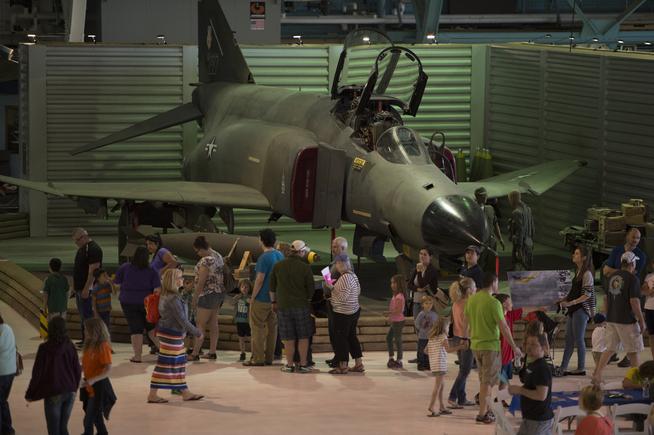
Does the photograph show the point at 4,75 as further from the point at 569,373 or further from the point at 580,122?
the point at 569,373

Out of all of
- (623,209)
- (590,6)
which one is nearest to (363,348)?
(623,209)

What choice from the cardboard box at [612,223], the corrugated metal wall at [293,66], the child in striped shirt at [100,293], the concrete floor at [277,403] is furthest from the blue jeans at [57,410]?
the corrugated metal wall at [293,66]

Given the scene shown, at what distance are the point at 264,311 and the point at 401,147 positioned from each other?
368 cm

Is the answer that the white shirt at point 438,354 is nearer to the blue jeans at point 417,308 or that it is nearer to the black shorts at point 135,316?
the blue jeans at point 417,308

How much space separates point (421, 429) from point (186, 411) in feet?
7.46

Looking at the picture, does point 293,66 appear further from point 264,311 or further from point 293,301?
point 293,301

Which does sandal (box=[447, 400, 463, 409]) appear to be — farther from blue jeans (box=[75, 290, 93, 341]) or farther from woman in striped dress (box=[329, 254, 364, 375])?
blue jeans (box=[75, 290, 93, 341])

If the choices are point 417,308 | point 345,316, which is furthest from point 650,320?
point 345,316

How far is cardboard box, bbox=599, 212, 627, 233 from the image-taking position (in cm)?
2011

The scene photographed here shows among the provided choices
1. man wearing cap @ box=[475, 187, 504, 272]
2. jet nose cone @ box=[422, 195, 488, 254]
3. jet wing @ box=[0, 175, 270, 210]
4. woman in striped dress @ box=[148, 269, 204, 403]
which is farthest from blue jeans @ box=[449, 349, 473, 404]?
jet wing @ box=[0, 175, 270, 210]

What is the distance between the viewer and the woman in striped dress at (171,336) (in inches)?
563

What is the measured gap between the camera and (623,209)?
66.1ft

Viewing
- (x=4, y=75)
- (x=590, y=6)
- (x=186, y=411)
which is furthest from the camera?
(x=590, y=6)

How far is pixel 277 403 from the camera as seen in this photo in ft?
47.8
